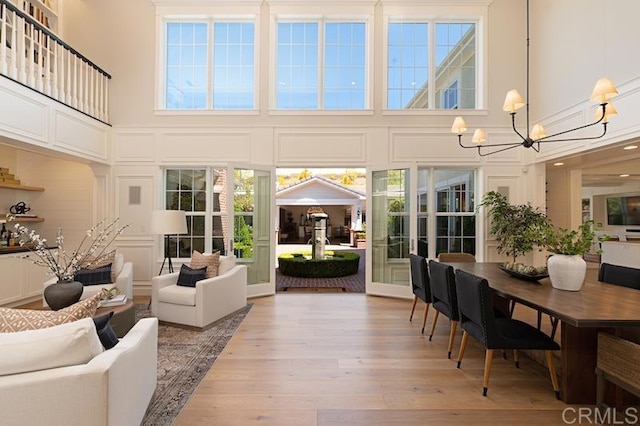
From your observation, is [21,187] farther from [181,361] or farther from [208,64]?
[181,361]

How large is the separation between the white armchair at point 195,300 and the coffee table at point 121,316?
0.63 metres

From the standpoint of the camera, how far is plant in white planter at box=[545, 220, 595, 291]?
8.95 feet

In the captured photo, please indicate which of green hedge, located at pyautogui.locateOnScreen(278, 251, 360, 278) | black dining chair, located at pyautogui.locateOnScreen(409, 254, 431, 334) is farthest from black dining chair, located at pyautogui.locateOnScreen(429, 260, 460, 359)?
green hedge, located at pyautogui.locateOnScreen(278, 251, 360, 278)

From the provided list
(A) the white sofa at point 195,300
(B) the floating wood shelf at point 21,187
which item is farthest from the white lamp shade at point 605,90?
(B) the floating wood shelf at point 21,187

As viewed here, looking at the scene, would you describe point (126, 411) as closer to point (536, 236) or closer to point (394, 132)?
point (536, 236)

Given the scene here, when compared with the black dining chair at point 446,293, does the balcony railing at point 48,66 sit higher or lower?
higher

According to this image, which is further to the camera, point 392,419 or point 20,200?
point 20,200

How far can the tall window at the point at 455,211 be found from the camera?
5777 millimetres

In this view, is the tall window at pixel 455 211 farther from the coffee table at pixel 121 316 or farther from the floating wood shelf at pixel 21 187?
the floating wood shelf at pixel 21 187

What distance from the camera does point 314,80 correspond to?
Result: 5.73 m

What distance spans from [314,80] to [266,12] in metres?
1.38

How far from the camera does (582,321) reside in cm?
198

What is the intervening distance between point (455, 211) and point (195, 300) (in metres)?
4.53

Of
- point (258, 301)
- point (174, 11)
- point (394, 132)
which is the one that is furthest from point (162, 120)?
point (394, 132)
